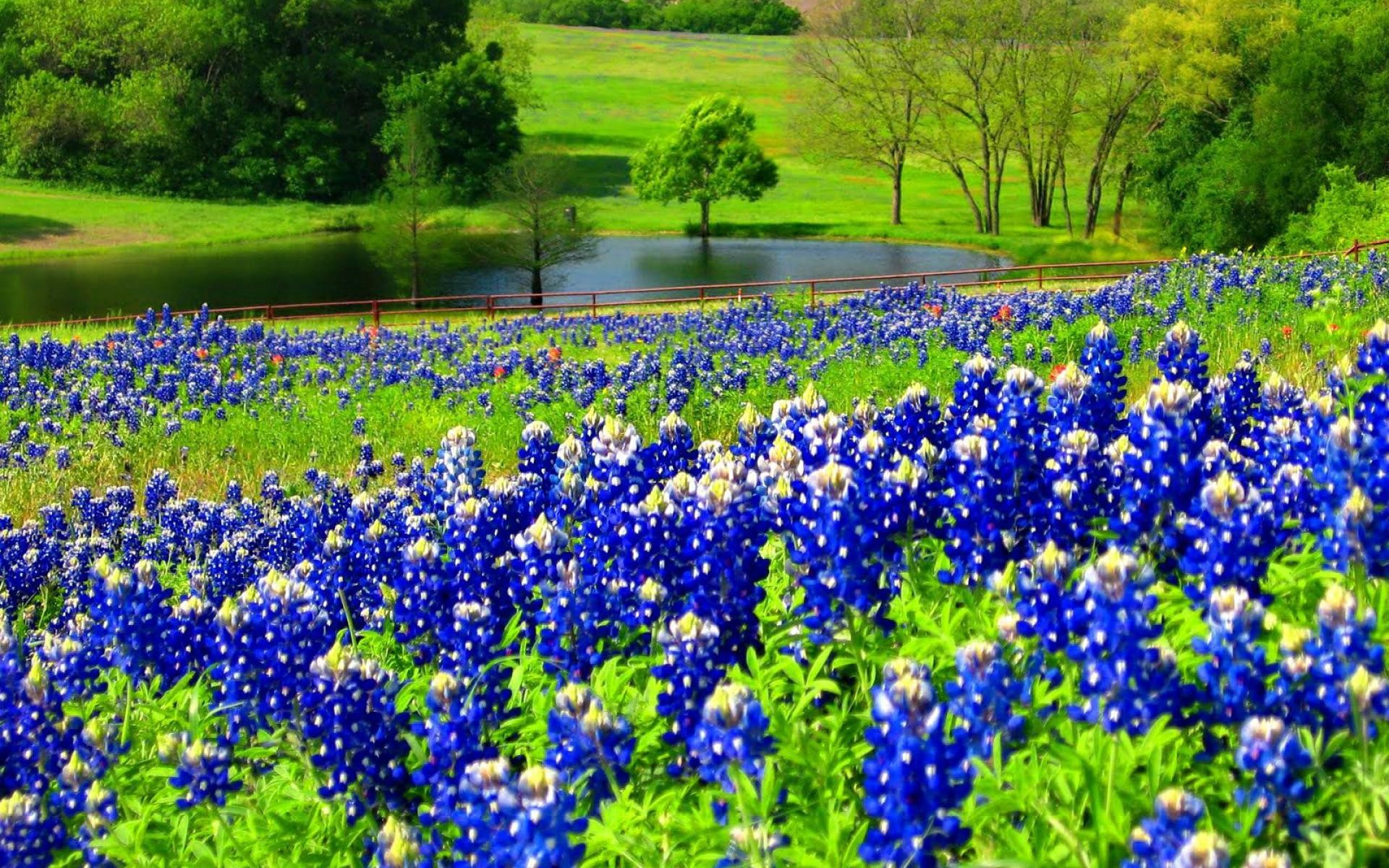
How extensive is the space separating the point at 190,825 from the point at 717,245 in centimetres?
7042

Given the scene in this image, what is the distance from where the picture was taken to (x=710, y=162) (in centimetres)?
8112

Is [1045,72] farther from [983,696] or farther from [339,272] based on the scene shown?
[983,696]

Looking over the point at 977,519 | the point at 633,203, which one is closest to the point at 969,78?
the point at 633,203

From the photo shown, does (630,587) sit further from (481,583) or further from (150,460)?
(150,460)

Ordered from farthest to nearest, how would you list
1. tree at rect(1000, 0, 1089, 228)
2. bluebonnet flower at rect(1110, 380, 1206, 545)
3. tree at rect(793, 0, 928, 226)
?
tree at rect(793, 0, 928, 226) < tree at rect(1000, 0, 1089, 228) < bluebonnet flower at rect(1110, 380, 1206, 545)

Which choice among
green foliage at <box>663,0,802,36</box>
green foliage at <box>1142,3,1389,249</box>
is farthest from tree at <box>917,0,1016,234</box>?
green foliage at <box>663,0,802,36</box>

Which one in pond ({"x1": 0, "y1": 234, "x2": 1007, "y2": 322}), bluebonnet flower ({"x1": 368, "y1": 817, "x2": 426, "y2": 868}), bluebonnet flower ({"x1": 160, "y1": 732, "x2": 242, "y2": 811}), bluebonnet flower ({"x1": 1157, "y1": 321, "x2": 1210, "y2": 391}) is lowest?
pond ({"x1": 0, "y1": 234, "x2": 1007, "y2": 322})

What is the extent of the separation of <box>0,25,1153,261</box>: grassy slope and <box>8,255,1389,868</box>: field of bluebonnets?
186 ft

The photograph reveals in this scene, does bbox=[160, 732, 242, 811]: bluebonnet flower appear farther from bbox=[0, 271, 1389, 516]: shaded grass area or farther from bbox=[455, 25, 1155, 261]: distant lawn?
bbox=[455, 25, 1155, 261]: distant lawn

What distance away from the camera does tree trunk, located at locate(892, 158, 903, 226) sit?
7438 centimetres

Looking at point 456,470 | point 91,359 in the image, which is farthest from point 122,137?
point 456,470

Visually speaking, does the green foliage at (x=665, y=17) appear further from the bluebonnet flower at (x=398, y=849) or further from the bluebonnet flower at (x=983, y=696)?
the bluebonnet flower at (x=398, y=849)

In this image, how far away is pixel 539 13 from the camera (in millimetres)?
184000

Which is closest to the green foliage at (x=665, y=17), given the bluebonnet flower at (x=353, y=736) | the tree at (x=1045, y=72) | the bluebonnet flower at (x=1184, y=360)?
the tree at (x=1045, y=72)
